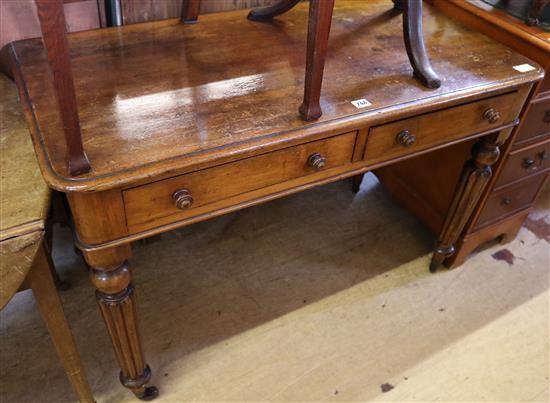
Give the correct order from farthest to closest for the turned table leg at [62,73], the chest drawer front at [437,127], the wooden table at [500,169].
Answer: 1. the wooden table at [500,169]
2. the chest drawer front at [437,127]
3. the turned table leg at [62,73]

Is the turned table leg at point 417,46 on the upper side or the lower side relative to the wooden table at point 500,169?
upper

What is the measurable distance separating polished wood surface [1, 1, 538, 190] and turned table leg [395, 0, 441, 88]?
3 cm

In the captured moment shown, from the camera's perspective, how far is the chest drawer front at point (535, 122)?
1518 mm

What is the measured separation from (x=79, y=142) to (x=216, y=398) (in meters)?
0.92

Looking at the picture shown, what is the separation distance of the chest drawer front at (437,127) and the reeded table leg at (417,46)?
0.09m

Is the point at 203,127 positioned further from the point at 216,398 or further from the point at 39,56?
the point at 216,398

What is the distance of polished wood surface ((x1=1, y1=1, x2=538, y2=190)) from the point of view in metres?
0.98

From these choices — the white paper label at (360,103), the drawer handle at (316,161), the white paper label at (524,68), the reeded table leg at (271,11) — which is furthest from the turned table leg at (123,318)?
the white paper label at (524,68)

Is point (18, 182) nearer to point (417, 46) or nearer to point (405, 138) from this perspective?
point (405, 138)

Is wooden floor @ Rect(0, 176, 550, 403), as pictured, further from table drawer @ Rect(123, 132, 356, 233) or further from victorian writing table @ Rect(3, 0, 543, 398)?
table drawer @ Rect(123, 132, 356, 233)

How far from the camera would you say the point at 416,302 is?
180cm

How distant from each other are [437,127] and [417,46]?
211 millimetres

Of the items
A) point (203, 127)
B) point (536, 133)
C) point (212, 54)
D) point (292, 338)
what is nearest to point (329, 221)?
point (292, 338)

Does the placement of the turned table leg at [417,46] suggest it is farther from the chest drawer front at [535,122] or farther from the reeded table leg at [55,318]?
the reeded table leg at [55,318]
